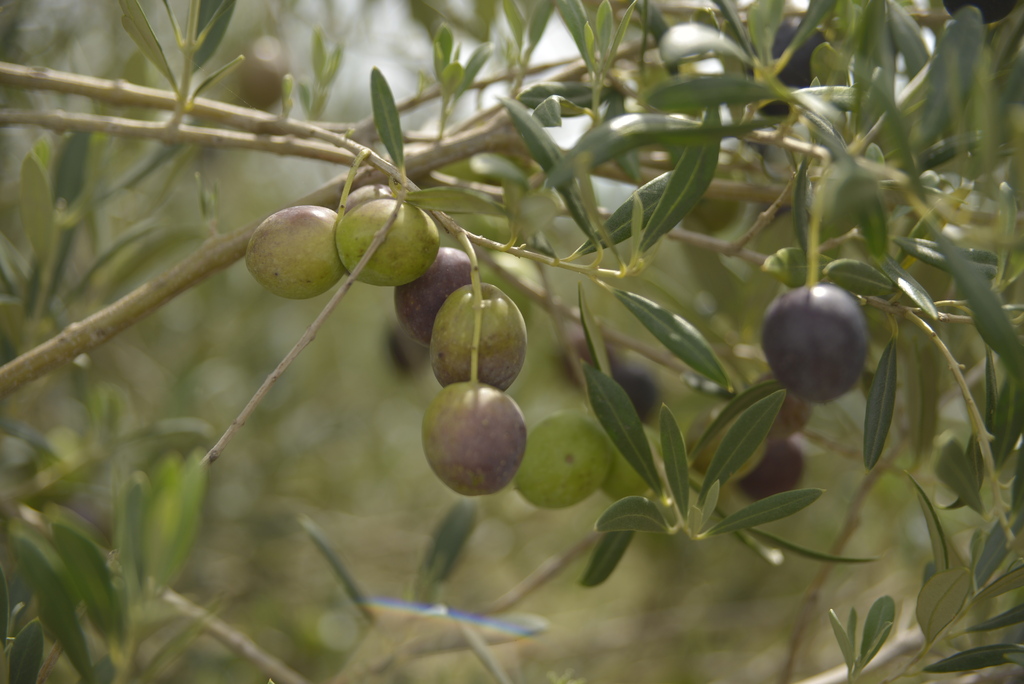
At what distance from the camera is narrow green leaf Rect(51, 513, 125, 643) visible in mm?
649

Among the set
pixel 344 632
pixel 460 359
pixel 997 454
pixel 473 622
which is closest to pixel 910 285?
pixel 997 454

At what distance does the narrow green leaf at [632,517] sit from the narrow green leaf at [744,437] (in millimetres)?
82

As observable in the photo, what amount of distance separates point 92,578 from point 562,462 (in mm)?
644

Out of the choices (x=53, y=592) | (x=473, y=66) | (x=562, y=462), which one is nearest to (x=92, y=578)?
(x=53, y=592)

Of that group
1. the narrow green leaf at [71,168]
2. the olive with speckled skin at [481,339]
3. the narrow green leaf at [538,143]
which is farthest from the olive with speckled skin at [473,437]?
the narrow green leaf at [71,168]

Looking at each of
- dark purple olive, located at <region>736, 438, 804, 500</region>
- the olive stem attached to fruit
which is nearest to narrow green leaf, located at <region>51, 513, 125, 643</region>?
the olive stem attached to fruit

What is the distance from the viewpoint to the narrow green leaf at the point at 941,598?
0.89 m

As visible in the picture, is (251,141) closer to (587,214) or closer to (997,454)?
(587,214)

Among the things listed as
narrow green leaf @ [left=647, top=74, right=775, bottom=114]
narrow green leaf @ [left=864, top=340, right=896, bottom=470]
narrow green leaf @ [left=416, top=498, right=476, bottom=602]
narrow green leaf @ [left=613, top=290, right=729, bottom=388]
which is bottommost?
narrow green leaf @ [left=416, top=498, right=476, bottom=602]

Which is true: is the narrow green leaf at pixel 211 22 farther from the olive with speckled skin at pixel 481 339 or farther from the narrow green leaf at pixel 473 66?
the olive with speckled skin at pixel 481 339

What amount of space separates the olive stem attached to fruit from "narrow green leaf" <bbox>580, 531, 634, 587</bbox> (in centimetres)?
66

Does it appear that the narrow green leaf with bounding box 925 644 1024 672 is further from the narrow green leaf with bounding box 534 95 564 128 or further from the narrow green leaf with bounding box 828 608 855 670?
the narrow green leaf with bounding box 534 95 564 128

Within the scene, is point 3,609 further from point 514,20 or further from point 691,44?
point 514,20

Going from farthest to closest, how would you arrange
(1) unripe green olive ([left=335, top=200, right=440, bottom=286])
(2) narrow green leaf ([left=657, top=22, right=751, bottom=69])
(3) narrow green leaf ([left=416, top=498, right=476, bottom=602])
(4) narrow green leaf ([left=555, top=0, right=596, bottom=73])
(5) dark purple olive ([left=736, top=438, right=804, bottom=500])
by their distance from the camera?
1. (3) narrow green leaf ([left=416, top=498, right=476, bottom=602])
2. (5) dark purple olive ([left=736, top=438, right=804, bottom=500])
3. (4) narrow green leaf ([left=555, top=0, right=596, bottom=73])
4. (1) unripe green olive ([left=335, top=200, right=440, bottom=286])
5. (2) narrow green leaf ([left=657, top=22, right=751, bottom=69])
